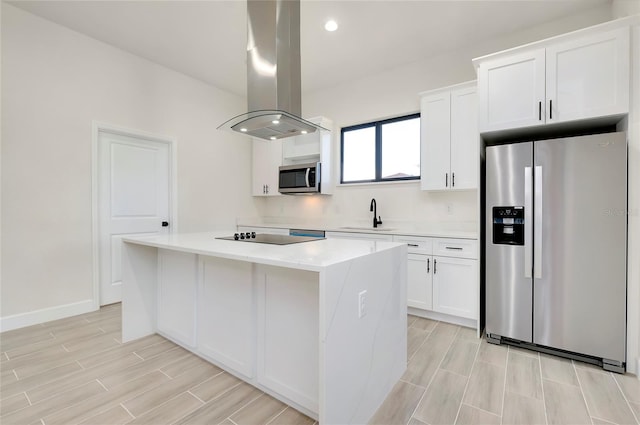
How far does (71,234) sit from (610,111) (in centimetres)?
483

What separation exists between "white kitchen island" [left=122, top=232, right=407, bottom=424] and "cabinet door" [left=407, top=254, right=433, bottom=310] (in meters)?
1.07

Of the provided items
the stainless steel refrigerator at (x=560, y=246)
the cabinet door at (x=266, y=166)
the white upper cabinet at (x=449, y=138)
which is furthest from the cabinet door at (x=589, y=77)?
the cabinet door at (x=266, y=166)

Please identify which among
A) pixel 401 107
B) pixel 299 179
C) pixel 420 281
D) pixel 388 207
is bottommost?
pixel 420 281

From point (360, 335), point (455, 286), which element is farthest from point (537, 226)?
point (360, 335)

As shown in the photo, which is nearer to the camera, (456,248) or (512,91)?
(512,91)

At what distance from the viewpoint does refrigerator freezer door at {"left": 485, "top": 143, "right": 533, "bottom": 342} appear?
2.24 m

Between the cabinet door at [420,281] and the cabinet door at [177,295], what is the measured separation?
6.82 ft

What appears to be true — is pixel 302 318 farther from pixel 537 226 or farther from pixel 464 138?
pixel 464 138

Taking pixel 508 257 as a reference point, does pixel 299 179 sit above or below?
above

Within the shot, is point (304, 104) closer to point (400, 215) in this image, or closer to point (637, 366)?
point (400, 215)

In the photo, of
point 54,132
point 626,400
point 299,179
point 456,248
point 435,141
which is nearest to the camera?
point 626,400

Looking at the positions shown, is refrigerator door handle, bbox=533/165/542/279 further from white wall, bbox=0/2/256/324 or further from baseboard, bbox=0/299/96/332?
baseboard, bbox=0/299/96/332

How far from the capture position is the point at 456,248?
273cm

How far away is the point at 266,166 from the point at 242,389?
3.50 m
